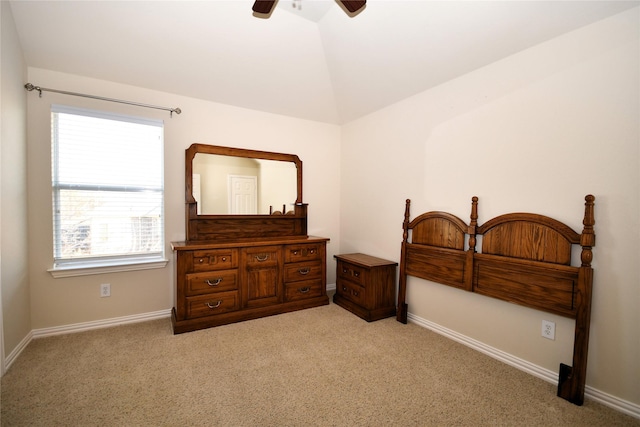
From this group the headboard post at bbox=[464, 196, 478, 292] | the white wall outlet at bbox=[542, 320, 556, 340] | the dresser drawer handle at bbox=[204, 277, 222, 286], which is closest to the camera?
the white wall outlet at bbox=[542, 320, 556, 340]

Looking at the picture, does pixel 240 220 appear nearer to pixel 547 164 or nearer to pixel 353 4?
pixel 353 4

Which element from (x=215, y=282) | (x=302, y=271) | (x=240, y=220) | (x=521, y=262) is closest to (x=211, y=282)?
(x=215, y=282)

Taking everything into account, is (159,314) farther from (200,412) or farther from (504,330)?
(504,330)

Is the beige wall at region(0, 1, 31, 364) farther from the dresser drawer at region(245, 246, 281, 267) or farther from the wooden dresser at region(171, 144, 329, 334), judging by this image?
the dresser drawer at region(245, 246, 281, 267)

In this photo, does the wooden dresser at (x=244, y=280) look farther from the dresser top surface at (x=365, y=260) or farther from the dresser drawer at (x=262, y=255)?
the dresser top surface at (x=365, y=260)

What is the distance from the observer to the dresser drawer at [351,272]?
310 cm

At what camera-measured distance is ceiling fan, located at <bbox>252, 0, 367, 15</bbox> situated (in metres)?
1.58

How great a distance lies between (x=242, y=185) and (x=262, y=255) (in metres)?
0.91

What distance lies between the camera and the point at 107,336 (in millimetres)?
2580

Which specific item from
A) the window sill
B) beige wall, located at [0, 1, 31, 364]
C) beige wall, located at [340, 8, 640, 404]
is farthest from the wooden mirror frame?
beige wall, located at [340, 8, 640, 404]

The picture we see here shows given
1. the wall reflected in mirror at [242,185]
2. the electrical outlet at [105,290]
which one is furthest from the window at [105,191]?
the wall reflected in mirror at [242,185]

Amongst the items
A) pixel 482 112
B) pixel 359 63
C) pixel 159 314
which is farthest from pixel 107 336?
pixel 482 112

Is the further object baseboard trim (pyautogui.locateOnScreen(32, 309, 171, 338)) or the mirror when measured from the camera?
the mirror

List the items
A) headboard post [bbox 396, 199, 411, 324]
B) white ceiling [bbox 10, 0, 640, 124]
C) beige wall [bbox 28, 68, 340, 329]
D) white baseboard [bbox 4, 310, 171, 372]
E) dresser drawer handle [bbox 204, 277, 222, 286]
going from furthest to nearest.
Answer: headboard post [bbox 396, 199, 411, 324]
dresser drawer handle [bbox 204, 277, 222, 286]
beige wall [bbox 28, 68, 340, 329]
white baseboard [bbox 4, 310, 171, 372]
white ceiling [bbox 10, 0, 640, 124]
